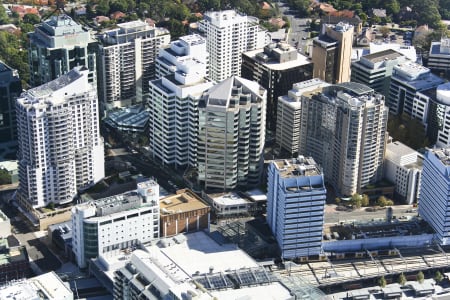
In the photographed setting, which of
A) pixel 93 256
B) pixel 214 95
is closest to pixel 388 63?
pixel 214 95

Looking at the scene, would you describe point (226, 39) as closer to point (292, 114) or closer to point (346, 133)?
point (292, 114)

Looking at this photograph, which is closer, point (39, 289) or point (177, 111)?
point (39, 289)

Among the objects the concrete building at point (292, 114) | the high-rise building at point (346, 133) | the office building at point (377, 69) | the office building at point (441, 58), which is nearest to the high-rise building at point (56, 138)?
the concrete building at point (292, 114)

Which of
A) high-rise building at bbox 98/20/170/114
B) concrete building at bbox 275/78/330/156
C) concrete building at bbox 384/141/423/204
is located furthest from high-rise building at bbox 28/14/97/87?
concrete building at bbox 384/141/423/204

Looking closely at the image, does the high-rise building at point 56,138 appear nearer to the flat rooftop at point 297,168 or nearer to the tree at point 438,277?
the flat rooftop at point 297,168

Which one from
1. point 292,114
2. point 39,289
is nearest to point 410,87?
point 292,114

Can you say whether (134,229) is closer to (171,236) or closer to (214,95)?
(171,236)
